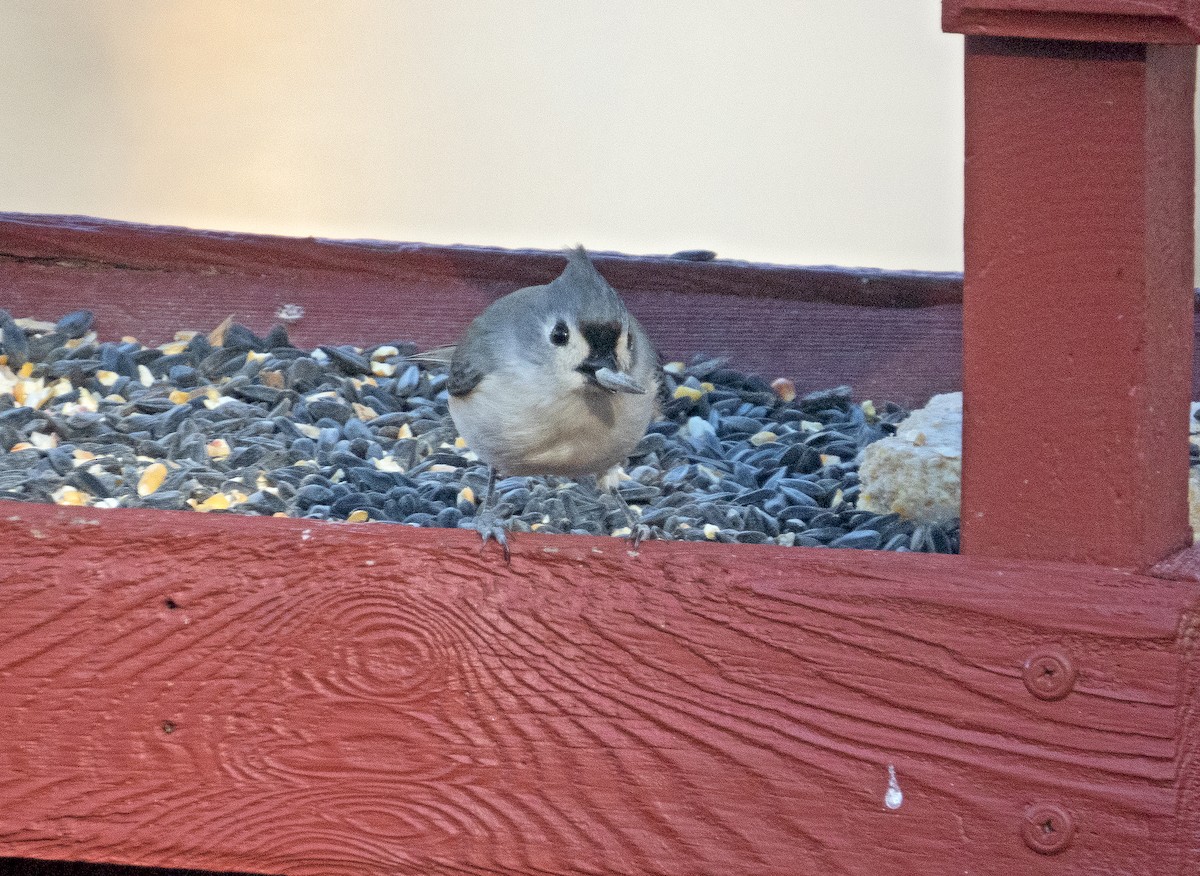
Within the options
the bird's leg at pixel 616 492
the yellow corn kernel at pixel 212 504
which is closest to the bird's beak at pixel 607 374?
the bird's leg at pixel 616 492

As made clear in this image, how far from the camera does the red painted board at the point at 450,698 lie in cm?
172

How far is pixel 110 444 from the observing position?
9.02 ft

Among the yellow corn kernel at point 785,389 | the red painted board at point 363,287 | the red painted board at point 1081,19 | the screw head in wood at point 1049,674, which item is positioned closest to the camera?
the red painted board at point 1081,19

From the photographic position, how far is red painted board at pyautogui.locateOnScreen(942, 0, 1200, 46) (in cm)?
158

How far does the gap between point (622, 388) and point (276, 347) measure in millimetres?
1221

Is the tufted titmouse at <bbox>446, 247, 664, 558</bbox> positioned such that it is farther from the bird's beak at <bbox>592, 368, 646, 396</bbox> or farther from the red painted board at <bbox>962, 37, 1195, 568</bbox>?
the red painted board at <bbox>962, 37, 1195, 568</bbox>

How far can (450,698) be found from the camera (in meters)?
1.76

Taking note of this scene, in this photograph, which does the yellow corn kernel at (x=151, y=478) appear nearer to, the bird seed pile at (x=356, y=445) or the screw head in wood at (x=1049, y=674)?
the bird seed pile at (x=356, y=445)

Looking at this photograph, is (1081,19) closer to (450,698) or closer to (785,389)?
(450,698)

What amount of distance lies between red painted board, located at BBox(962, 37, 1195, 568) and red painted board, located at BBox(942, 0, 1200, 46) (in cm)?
4

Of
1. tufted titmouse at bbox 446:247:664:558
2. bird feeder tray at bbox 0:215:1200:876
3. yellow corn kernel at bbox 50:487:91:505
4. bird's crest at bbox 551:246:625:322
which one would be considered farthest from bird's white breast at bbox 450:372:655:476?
bird feeder tray at bbox 0:215:1200:876

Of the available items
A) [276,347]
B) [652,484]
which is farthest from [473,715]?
[276,347]

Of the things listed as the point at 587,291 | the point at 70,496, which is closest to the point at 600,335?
the point at 587,291

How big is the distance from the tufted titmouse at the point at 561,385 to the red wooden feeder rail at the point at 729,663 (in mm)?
739
